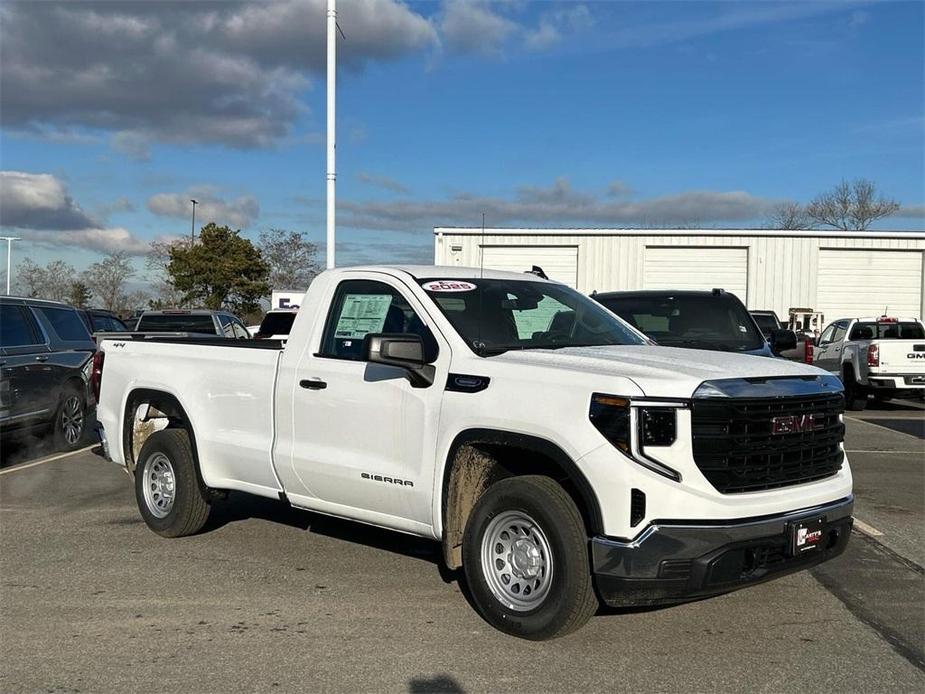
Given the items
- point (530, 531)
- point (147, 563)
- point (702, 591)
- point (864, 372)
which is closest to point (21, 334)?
point (147, 563)

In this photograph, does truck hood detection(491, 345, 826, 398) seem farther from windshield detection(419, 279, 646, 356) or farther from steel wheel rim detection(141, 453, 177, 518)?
steel wheel rim detection(141, 453, 177, 518)

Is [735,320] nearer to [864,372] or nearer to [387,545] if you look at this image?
[387,545]

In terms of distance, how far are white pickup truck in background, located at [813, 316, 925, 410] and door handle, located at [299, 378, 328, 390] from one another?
44.7 ft

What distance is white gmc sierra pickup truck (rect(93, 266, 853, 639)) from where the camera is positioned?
419 cm

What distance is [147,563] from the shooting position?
6.08 meters

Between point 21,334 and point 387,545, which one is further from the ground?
point 21,334

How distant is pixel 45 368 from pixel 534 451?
797 centimetres

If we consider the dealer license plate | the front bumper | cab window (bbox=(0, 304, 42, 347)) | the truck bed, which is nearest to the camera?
the front bumper

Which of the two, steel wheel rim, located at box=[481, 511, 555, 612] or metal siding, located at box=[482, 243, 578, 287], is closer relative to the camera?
steel wheel rim, located at box=[481, 511, 555, 612]

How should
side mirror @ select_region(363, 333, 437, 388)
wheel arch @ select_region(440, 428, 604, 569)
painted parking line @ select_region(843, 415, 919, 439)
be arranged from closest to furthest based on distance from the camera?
wheel arch @ select_region(440, 428, 604, 569) → side mirror @ select_region(363, 333, 437, 388) → painted parking line @ select_region(843, 415, 919, 439)

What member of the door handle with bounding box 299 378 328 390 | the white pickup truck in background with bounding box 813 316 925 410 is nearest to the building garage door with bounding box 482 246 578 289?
the white pickup truck in background with bounding box 813 316 925 410

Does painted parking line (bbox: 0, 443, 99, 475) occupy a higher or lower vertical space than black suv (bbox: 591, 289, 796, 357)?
lower

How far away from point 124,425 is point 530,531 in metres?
3.98

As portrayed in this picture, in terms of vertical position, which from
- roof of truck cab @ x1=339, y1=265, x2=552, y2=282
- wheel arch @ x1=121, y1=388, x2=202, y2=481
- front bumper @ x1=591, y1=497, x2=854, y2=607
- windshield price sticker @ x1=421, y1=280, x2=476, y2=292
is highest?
roof of truck cab @ x1=339, y1=265, x2=552, y2=282
